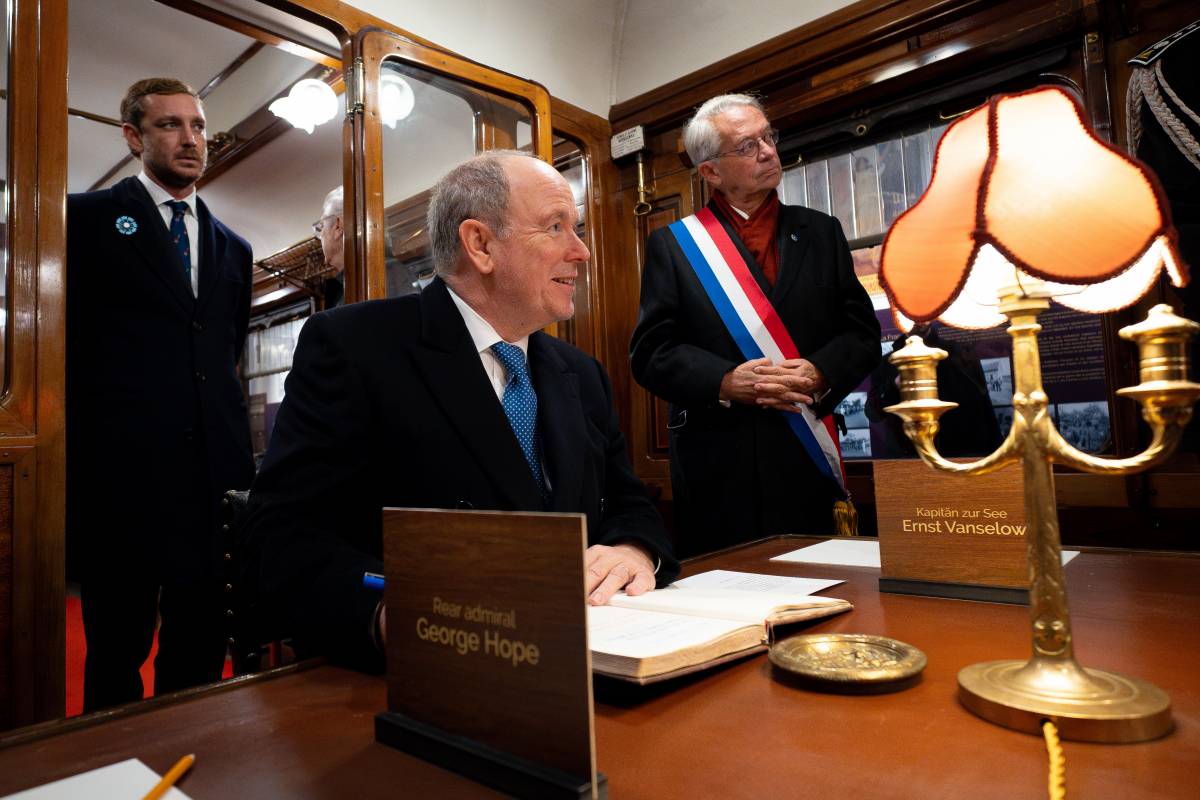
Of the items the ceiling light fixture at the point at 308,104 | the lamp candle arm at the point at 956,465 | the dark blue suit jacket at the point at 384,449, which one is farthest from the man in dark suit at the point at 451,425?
the ceiling light fixture at the point at 308,104

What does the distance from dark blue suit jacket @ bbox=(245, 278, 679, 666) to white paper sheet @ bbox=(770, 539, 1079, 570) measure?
27 centimetres

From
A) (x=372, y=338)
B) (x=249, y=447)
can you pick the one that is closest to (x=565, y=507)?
(x=372, y=338)

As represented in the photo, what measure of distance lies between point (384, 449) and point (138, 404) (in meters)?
1.30

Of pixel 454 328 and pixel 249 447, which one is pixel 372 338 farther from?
pixel 249 447

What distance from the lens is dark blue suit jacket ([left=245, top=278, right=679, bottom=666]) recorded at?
1026mm

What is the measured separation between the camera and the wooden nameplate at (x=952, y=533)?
0.95 meters

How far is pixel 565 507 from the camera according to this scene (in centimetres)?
119

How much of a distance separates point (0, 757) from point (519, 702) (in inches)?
16.7

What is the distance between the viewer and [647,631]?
751 millimetres

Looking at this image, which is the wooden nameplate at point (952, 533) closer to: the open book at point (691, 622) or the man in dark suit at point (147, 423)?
the open book at point (691, 622)

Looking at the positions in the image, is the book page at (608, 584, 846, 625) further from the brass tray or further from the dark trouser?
the dark trouser

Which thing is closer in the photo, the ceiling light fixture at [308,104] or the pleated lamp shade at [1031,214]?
the pleated lamp shade at [1031,214]

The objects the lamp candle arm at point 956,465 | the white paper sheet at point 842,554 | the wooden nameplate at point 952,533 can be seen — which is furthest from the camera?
the white paper sheet at point 842,554

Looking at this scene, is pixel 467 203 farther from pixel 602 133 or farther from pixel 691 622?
pixel 602 133
